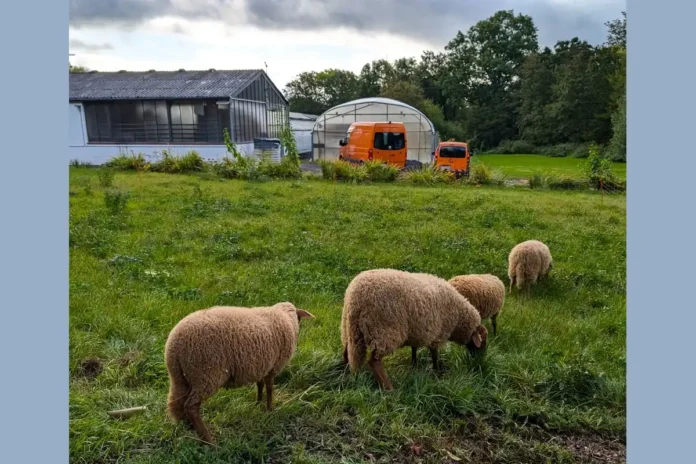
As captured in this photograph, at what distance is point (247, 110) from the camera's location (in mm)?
20359

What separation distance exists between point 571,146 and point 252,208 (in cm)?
987

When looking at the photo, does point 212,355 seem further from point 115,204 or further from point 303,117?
point 303,117

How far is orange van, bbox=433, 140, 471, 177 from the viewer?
16.3m

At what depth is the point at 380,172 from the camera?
47.1 ft

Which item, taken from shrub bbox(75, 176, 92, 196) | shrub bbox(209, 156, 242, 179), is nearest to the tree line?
shrub bbox(209, 156, 242, 179)

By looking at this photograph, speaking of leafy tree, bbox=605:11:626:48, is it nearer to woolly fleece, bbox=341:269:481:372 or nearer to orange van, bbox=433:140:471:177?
woolly fleece, bbox=341:269:481:372

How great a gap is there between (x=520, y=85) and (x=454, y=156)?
8.92 m

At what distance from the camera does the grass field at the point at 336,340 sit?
240cm

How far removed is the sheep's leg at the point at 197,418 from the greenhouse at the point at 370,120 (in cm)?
1897

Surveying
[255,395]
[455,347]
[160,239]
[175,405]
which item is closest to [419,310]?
[455,347]

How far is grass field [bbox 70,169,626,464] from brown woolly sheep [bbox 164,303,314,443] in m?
0.22

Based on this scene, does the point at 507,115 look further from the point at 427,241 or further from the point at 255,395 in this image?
the point at 255,395

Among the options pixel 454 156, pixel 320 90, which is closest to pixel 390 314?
pixel 454 156

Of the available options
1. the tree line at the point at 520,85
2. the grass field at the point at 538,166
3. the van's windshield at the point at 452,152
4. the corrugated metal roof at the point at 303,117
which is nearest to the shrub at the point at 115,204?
the tree line at the point at 520,85
